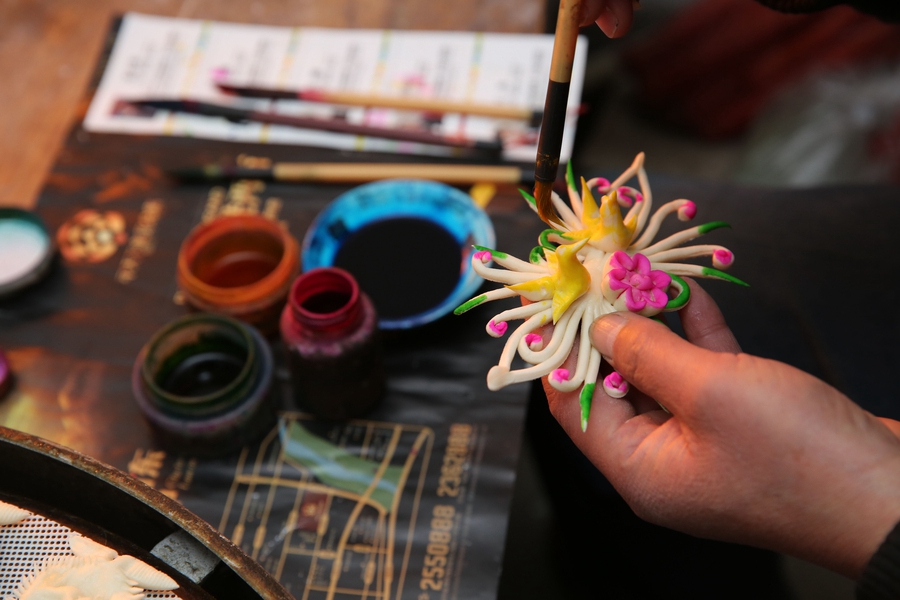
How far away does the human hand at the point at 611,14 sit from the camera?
1.13 metres

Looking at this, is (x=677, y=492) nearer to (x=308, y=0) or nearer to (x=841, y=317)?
(x=841, y=317)

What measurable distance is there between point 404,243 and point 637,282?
1.91ft

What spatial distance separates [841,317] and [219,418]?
1.15 meters

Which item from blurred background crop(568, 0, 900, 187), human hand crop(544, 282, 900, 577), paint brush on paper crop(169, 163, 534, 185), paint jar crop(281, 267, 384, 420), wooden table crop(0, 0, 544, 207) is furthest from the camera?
blurred background crop(568, 0, 900, 187)

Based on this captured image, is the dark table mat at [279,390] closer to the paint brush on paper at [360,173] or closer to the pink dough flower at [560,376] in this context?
the paint brush on paper at [360,173]

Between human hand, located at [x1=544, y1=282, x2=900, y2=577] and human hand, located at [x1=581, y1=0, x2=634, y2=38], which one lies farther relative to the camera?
human hand, located at [x1=581, y1=0, x2=634, y2=38]

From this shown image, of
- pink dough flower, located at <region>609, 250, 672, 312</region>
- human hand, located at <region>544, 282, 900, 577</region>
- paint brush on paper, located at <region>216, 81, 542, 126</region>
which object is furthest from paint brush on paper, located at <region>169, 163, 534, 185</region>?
human hand, located at <region>544, 282, 900, 577</region>

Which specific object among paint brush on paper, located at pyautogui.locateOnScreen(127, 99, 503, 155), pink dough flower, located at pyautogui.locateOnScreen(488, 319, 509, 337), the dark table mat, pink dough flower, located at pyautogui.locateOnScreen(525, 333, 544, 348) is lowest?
the dark table mat

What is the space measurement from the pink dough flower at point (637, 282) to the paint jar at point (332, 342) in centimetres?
42

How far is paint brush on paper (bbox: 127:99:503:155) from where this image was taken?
158 cm

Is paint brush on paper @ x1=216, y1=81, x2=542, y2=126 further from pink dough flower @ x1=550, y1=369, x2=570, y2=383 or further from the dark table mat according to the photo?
pink dough flower @ x1=550, y1=369, x2=570, y2=383

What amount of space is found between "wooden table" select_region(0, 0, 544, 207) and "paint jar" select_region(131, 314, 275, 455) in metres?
0.76

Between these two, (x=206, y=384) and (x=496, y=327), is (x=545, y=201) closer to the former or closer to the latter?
(x=496, y=327)

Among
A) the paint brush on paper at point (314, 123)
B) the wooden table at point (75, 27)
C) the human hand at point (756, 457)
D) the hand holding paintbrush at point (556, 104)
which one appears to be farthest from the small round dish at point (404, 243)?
the wooden table at point (75, 27)
